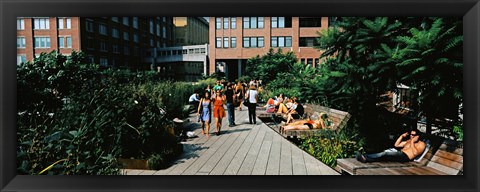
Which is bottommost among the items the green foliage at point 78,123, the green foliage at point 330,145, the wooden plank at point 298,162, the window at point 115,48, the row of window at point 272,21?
the wooden plank at point 298,162

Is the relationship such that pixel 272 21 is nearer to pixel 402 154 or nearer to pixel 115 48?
pixel 402 154

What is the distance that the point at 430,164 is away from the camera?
382cm

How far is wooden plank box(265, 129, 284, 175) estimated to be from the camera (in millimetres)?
4391

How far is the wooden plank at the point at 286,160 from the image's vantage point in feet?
14.5

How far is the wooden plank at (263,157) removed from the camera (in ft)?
14.4

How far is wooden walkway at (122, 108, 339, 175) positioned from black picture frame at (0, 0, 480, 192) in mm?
623

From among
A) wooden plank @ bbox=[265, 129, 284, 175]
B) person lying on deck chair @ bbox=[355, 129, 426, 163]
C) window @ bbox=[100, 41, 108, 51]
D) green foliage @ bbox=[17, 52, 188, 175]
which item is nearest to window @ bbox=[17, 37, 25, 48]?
green foliage @ bbox=[17, 52, 188, 175]

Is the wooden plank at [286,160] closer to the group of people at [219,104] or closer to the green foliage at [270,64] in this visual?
the group of people at [219,104]

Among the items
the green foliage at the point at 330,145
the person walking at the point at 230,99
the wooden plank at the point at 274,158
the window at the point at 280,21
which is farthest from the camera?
the person walking at the point at 230,99

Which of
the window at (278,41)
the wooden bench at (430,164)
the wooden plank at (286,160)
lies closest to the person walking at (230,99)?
the window at (278,41)

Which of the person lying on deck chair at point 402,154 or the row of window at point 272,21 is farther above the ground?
the row of window at point 272,21

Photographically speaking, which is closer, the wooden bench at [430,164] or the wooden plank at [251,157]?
the wooden bench at [430,164]
